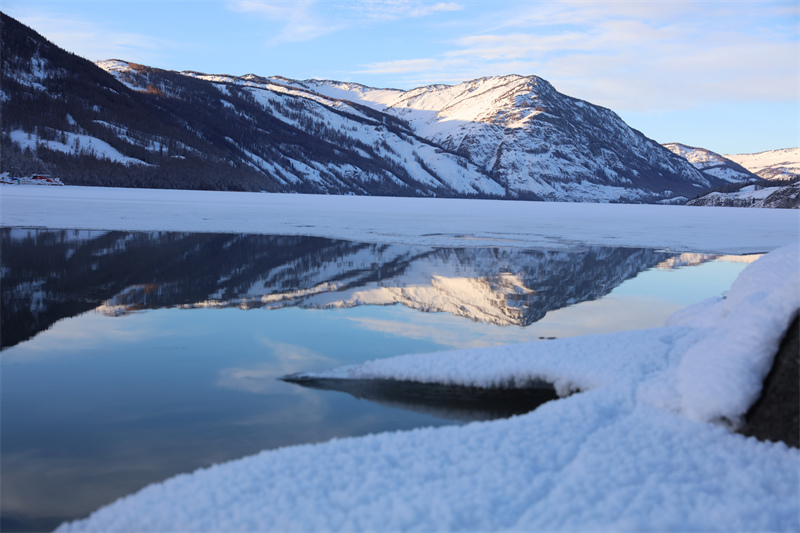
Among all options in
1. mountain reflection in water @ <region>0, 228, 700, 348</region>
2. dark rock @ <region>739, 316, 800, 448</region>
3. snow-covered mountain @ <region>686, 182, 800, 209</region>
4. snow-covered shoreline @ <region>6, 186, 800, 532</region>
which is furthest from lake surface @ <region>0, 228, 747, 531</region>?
snow-covered mountain @ <region>686, 182, 800, 209</region>

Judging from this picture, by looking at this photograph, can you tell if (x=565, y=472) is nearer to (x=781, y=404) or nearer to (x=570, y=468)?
(x=570, y=468)

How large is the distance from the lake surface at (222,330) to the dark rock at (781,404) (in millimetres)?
2332

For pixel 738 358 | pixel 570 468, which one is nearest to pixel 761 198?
pixel 738 358

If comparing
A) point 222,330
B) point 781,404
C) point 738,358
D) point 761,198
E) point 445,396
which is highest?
point 761,198

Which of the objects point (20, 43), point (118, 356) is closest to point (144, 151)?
point (20, 43)

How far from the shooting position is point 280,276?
1370 centimetres

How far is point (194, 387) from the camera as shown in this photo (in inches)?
251

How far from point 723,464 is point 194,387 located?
498cm

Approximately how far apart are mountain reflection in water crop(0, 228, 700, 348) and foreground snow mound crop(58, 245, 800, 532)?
4.72 metres

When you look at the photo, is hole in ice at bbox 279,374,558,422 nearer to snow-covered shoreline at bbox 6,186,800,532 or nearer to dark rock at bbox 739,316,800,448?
snow-covered shoreline at bbox 6,186,800,532

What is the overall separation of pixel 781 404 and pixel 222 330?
699 centimetres

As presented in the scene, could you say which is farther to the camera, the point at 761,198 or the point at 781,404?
the point at 761,198

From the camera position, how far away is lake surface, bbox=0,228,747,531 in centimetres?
492

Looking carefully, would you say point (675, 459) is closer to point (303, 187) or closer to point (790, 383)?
point (790, 383)
